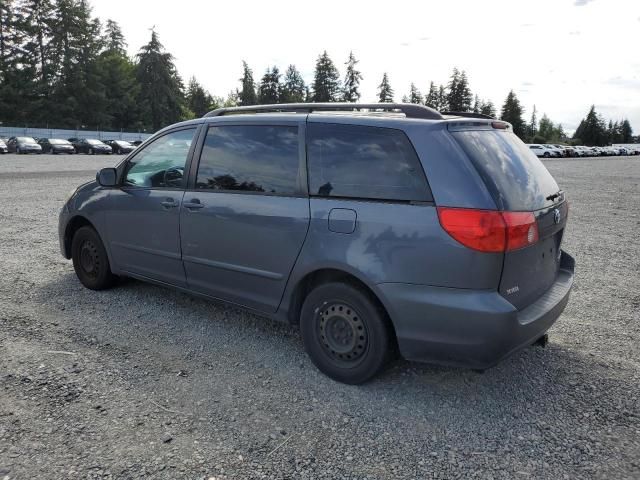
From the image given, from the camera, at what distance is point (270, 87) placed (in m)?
101

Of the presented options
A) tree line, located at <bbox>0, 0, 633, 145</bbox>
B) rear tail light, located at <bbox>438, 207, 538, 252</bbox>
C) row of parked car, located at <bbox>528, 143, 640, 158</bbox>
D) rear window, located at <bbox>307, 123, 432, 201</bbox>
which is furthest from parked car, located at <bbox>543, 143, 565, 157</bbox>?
rear tail light, located at <bbox>438, 207, 538, 252</bbox>

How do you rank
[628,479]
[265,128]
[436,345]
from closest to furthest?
[628,479]
[436,345]
[265,128]

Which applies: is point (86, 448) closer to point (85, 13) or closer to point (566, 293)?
point (566, 293)

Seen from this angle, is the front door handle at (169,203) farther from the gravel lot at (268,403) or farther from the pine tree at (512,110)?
the pine tree at (512,110)

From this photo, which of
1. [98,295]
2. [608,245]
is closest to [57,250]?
[98,295]

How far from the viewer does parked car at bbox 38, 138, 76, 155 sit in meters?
40.5

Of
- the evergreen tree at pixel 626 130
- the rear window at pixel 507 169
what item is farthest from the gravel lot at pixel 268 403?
the evergreen tree at pixel 626 130

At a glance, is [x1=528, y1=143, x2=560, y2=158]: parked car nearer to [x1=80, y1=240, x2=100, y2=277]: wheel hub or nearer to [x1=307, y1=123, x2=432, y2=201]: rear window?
[x1=80, y1=240, x2=100, y2=277]: wheel hub

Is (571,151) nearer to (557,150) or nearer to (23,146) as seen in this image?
(557,150)

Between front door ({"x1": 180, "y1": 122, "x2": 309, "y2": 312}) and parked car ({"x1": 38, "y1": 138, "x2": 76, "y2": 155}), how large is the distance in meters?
42.0

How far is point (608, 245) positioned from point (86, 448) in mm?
7842

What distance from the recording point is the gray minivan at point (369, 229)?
2.90 meters

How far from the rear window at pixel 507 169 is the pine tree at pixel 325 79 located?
325 feet

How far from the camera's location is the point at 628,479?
2518mm
